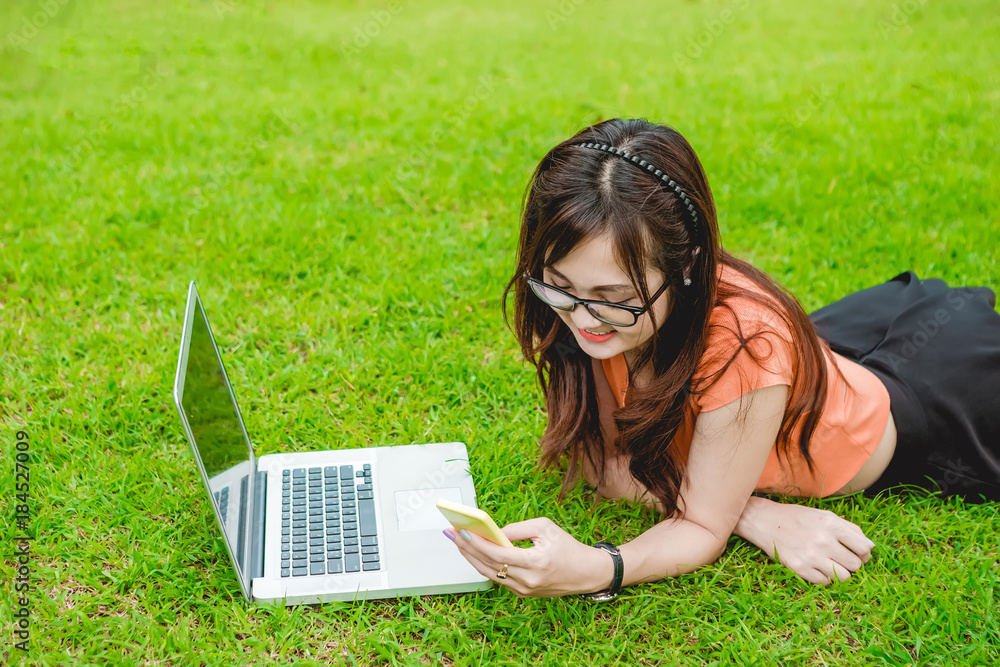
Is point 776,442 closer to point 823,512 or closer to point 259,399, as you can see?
point 823,512

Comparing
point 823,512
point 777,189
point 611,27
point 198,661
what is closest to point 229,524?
point 198,661

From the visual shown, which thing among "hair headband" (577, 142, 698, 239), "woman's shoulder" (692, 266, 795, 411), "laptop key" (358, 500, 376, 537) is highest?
"hair headband" (577, 142, 698, 239)

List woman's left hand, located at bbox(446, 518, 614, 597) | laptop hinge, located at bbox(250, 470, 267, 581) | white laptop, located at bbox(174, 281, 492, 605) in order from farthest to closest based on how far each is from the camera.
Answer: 1. laptop hinge, located at bbox(250, 470, 267, 581)
2. white laptop, located at bbox(174, 281, 492, 605)
3. woman's left hand, located at bbox(446, 518, 614, 597)

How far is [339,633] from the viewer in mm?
2041

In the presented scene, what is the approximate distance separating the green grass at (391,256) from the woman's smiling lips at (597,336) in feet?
2.31

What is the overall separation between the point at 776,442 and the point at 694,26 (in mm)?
6268

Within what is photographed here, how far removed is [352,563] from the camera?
2109 millimetres

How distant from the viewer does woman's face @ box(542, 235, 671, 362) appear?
1.76 metres

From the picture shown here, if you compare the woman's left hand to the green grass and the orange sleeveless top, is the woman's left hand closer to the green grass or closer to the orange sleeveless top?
the green grass

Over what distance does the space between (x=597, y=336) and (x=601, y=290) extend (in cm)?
16

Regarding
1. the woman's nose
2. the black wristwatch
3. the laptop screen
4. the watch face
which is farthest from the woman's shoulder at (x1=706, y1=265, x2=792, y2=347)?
the laptop screen

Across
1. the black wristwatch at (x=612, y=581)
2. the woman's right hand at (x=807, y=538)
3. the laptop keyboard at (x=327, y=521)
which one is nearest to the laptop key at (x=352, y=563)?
the laptop keyboard at (x=327, y=521)

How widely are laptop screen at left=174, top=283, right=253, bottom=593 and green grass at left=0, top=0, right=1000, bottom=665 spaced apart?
233 mm

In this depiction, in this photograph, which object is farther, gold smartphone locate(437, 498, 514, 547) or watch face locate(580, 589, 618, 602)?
watch face locate(580, 589, 618, 602)
